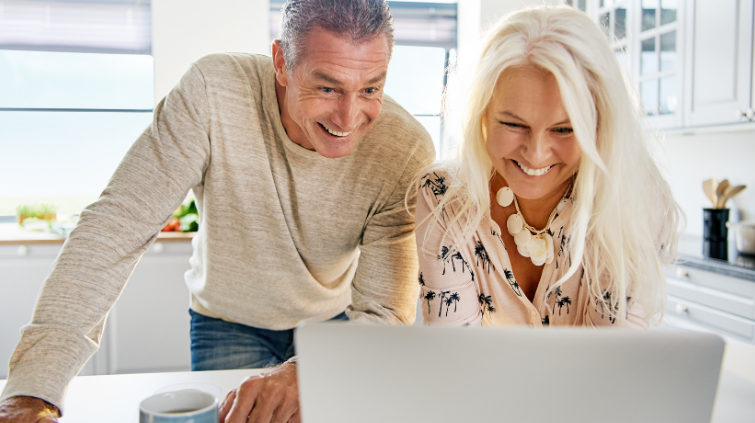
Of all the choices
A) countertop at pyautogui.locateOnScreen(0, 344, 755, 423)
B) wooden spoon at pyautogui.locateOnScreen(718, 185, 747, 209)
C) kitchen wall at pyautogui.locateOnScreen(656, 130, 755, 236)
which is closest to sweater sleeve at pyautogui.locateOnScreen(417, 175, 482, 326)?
countertop at pyautogui.locateOnScreen(0, 344, 755, 423)

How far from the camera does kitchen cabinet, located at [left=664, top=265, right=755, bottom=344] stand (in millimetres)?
2137

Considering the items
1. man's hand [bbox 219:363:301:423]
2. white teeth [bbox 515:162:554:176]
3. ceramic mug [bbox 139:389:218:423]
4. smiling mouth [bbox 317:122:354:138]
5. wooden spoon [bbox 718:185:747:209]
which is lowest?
man's hand [bbox 219:363:301:423]

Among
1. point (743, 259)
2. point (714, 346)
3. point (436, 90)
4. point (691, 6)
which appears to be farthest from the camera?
point (436, 90)

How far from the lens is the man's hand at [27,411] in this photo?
653 mm

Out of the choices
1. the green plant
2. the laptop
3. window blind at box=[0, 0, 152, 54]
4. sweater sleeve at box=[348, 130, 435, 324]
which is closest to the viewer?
the laptop

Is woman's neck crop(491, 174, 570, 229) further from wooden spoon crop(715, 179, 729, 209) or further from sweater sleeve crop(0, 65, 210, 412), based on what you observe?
wooden spoon crop(715, 179, 729, 209)

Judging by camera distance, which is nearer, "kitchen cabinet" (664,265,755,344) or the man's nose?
the man's nose

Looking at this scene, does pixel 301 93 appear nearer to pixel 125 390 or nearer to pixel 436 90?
pixel 125 390

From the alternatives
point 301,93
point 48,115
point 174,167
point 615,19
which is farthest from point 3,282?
point 615,19

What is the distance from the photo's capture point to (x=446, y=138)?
3.97ft

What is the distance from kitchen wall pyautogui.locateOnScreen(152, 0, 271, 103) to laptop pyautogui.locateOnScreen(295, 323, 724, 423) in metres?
3.61

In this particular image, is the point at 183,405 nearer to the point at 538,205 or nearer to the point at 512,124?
the point at 512,124

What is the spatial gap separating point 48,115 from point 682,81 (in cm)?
393

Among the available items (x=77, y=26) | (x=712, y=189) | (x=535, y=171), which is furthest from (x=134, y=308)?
(x=712, y=189)
